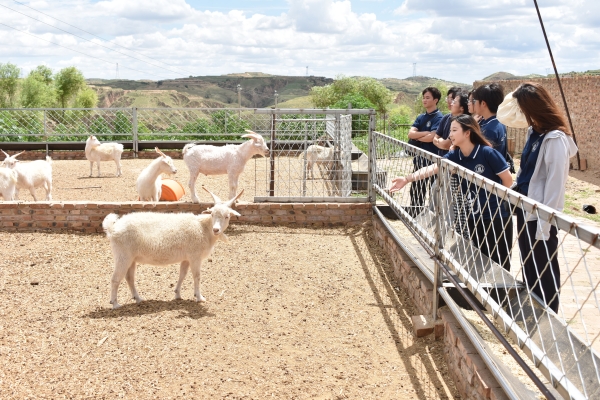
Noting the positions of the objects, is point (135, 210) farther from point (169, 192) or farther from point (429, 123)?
point (429, 123)

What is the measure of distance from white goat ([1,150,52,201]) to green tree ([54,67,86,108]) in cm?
7470

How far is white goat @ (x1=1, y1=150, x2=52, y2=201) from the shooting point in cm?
988

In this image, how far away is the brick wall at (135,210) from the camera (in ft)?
27.6

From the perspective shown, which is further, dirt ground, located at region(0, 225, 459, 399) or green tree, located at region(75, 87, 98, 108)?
green tree, located at region(75, 87, 98, 108)

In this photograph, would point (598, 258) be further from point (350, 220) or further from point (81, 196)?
point (81, 196)

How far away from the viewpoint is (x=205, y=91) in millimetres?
134000

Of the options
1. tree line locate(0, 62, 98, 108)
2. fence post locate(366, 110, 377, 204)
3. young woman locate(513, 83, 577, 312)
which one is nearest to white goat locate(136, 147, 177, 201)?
fence post locate(366, 110, 377, 204)

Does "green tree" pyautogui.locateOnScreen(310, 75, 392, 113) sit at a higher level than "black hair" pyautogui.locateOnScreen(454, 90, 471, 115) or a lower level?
higher

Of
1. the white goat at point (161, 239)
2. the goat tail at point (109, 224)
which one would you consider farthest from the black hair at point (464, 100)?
the goat tail at point (109, 224)

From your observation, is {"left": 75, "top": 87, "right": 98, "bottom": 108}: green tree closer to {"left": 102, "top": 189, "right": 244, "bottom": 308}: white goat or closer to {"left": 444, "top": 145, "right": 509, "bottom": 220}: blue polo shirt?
{"left": 102, "top": 189, "right": 244, "bottom": 308}: white goat

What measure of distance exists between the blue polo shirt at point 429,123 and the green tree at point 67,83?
3138 inches

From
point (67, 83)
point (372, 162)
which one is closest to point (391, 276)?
point (372, 162)

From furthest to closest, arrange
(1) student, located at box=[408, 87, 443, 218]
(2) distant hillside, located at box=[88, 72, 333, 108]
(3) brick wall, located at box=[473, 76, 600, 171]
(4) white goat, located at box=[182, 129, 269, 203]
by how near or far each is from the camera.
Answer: (2) distant hillside, located at box=[88, 72, 333, 108] < (3) brick wall, located at box=[473, 76, 600, 171] < (4) white goat, located at box=[182, 129, 269, 203] < (1) student, located at box=[408, 87, 443, 218]

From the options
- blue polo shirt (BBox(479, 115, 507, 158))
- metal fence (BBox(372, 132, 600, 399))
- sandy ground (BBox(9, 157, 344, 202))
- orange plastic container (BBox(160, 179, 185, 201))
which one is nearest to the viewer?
metal fence (BBox(372, 132, 600, 399))
